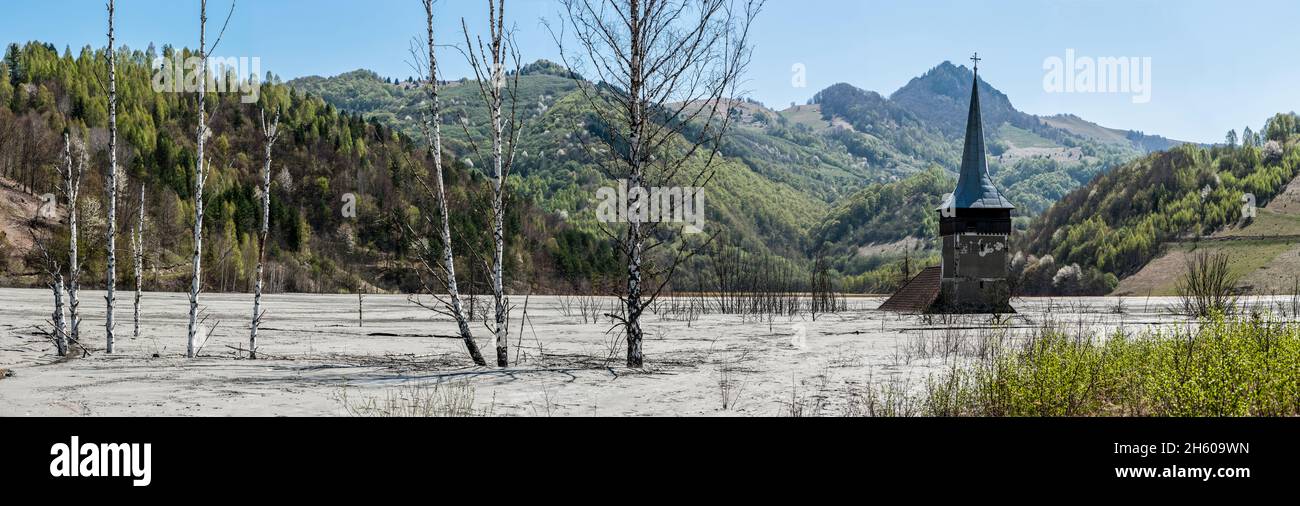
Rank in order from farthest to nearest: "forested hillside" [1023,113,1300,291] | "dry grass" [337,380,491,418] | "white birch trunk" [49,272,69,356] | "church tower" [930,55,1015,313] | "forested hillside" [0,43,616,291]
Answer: "forested hillside" [1023,113,1300,291] < "forested hillside" [0,43,616,291] < "church tower" [930,55,1015,313] < "white birch trunk" [49,272,69,356] < "dry grass" [337,380,491,418]

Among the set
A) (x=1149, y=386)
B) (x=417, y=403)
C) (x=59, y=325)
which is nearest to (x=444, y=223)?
(x=417, y=403)

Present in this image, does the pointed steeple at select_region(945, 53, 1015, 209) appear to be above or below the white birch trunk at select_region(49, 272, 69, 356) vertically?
above

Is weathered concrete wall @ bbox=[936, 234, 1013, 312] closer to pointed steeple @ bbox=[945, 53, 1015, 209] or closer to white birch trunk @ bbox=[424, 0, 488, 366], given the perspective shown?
pointed steeple @ bbox=[945, 53, 1015, 209]

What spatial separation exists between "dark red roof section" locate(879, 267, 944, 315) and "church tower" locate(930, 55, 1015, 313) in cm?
68

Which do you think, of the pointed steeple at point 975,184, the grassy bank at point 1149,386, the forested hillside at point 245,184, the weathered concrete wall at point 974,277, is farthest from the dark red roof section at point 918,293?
the forested hillside at point 245,184

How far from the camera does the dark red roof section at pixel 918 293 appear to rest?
155 ft

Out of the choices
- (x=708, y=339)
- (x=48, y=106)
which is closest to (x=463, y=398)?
(x=708, y=339)

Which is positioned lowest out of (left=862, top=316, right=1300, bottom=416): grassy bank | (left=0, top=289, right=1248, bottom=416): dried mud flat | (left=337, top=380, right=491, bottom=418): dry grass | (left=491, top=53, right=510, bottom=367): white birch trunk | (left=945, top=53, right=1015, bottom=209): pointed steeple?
(left=0, top=289, right=1248, bottom=416): dried mud flat

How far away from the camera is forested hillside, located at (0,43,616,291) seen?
96500mm

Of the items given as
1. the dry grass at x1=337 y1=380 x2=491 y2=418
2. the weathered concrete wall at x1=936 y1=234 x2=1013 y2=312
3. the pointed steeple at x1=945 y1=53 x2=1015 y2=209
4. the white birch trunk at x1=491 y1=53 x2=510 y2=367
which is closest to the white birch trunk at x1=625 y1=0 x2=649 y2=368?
the white birch trunk at x1=491 y1=53 x2=510 y2=367

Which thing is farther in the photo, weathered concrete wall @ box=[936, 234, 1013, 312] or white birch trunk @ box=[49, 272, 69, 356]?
weathered concrete wall @ box=[936, 234, 1013, 312]

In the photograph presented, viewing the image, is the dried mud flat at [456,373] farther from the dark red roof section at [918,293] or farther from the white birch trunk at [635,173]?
the dark red roof section at [918,293]
